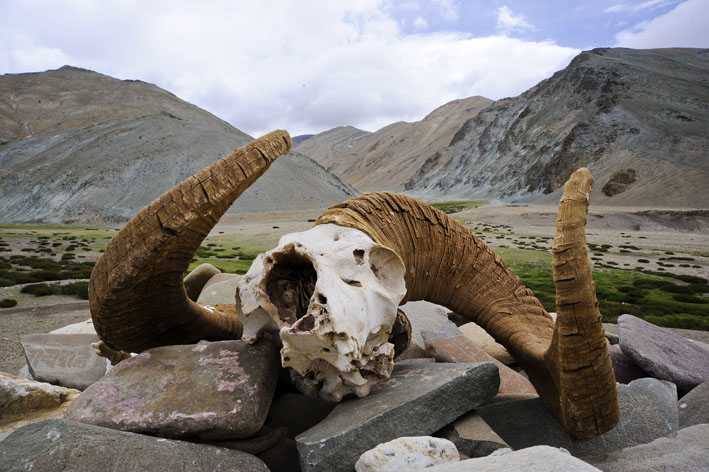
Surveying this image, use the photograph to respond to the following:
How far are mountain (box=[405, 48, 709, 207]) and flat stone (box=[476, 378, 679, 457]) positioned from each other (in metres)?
60.6

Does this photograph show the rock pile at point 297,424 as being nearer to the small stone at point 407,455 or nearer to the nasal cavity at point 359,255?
the small stone at point 407,455

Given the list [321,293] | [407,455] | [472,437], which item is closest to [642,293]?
[472,437]

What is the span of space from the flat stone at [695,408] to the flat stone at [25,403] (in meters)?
4.99

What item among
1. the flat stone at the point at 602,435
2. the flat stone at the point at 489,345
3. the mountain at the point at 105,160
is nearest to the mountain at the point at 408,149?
the mountain at the point at 105,160

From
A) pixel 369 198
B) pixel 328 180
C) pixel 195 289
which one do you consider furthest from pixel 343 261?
pixel 328 180

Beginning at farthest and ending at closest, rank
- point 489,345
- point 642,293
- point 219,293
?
point 642,293 → point 219,293 → point 489,345

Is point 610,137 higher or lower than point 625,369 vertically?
higher

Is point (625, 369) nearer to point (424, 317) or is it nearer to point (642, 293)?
point (424, 317)

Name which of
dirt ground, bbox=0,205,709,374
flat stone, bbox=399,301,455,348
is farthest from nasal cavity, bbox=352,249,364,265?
dirt ground, bbox=0,205,709,374

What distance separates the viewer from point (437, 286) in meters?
4.19

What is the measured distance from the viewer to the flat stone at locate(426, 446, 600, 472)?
1776mm

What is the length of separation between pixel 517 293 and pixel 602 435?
1363 millimetres

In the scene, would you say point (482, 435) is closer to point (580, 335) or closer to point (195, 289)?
point (580, 335)

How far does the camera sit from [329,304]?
240cm
